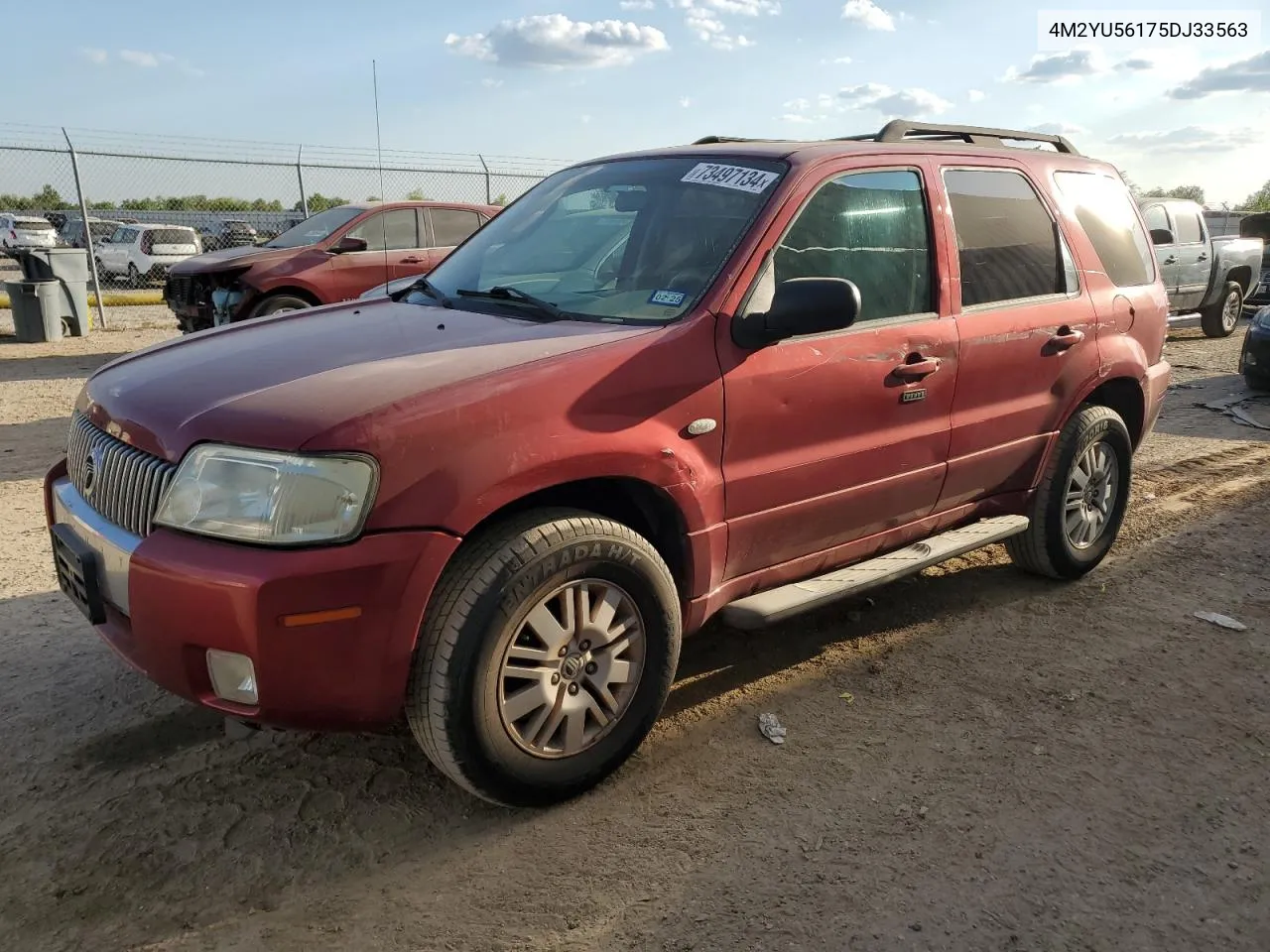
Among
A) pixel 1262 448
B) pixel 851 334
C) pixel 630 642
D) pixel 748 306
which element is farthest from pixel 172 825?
pixel 1262 448

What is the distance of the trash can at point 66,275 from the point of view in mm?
12336

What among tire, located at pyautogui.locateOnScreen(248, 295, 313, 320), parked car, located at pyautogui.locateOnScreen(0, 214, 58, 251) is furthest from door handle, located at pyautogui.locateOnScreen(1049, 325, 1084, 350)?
parked car, located at pyautogui.locateOnScreen(0, 214, 58, 251)

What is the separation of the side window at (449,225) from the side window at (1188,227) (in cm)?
901

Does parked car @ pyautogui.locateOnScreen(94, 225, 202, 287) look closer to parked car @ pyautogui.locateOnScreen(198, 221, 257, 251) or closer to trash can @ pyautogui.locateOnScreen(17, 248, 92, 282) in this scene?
parked car @ pyautogui.locateOnScreen(198, 221, 257, 251)

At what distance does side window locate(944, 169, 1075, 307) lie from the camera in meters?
3.87

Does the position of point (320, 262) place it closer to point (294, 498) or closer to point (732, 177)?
point (732, 177)

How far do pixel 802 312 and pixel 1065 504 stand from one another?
2.14 meters

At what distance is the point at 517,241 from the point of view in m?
3.87

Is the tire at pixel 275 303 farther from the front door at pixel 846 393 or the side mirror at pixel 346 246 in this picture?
the front door at pixel 846 393

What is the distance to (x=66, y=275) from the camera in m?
12.6

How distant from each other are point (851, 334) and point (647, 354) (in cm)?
86

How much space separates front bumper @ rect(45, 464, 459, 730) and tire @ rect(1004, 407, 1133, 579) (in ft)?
9.68

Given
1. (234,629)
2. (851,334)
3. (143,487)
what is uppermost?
(851,334)

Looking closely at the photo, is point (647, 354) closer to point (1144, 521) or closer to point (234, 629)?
point (234, 629)
